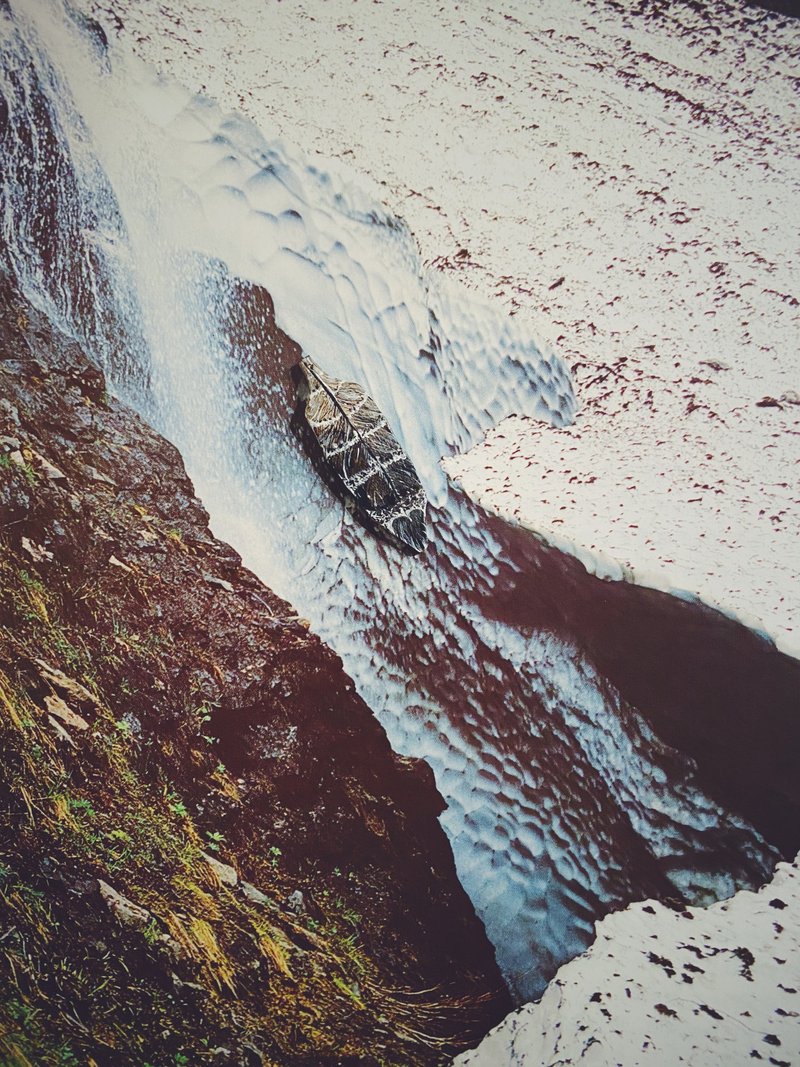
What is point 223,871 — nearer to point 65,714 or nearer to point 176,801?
point 176,801

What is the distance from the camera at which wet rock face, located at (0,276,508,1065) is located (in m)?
0.69

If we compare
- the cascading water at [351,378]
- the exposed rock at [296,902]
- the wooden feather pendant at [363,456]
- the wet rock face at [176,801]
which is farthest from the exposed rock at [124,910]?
the wooden feather pendant at [363,456]

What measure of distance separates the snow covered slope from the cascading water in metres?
0.07

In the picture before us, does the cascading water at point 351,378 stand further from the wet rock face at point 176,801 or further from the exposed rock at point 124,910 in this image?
the exposed rock at point 124,910

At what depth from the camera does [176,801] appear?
74 cm

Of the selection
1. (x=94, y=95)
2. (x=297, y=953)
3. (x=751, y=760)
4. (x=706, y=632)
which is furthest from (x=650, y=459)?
(x=94, y=95)

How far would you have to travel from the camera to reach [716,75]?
0.74 meters

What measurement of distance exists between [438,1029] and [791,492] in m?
1.03

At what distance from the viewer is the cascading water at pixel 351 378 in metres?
0.86

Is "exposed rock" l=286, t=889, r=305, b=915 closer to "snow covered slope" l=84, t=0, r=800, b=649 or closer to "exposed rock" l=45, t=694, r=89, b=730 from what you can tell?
"exposed rock" l=45, t=694, r=89, b=730

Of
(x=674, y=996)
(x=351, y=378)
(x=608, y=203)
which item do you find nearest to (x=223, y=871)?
(x=674, y=996)

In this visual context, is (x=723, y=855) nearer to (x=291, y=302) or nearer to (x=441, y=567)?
(x=441, y=567)

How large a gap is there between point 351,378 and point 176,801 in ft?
2.38

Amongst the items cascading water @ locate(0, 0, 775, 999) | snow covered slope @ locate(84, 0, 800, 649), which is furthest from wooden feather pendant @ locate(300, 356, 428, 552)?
snow covered slope @ locate(84, 0, 800, 649)
